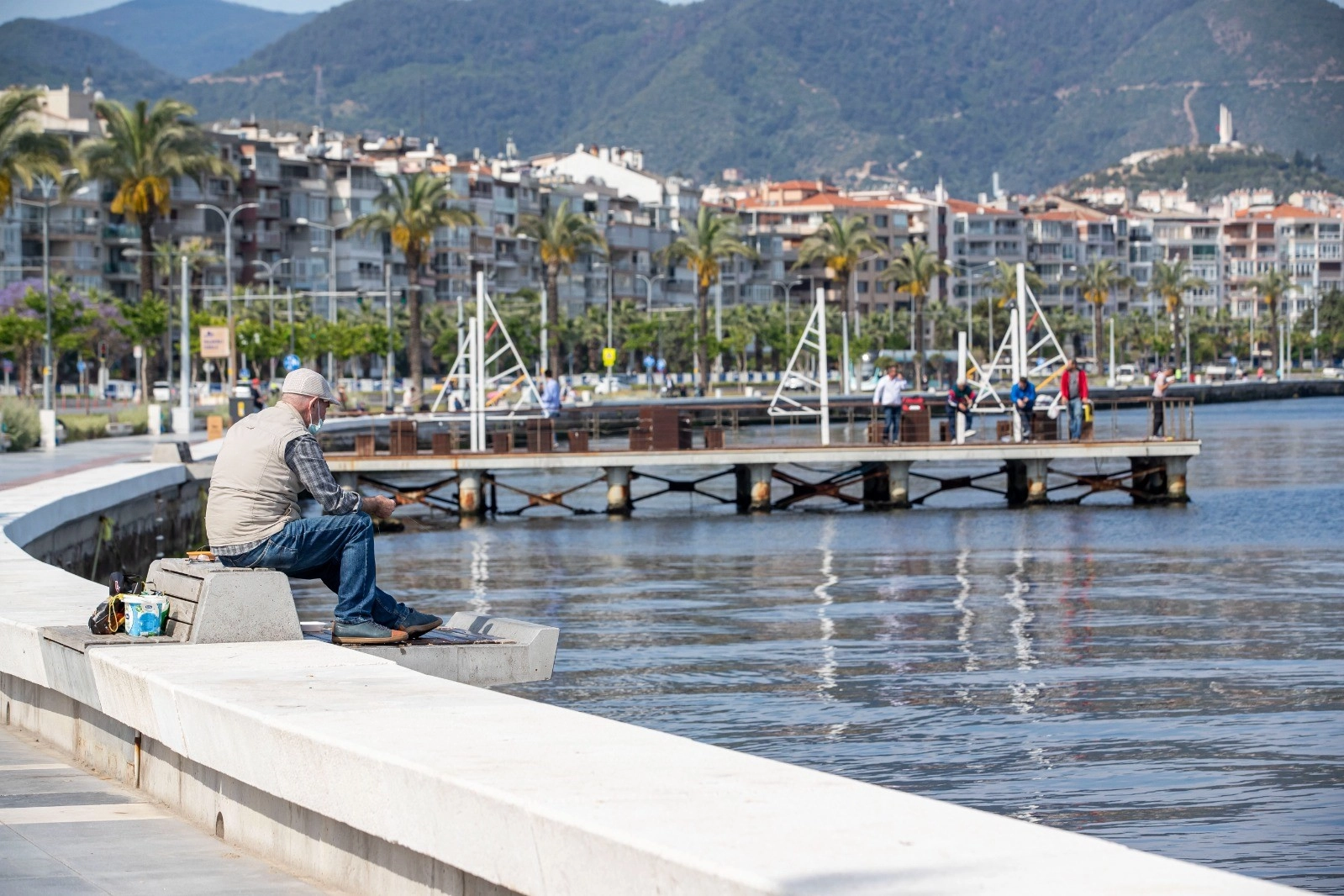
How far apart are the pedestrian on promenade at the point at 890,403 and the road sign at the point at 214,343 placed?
27.1m

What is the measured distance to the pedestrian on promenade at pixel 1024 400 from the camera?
42.0 metres

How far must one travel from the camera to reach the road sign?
6419 centimetres

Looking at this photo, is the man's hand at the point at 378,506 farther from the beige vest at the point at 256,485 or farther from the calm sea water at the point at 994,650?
the calm sea water at the point at 994,650

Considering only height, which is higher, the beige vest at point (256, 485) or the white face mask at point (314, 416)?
the white face mask at point (314, 416)

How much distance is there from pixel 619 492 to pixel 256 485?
1268 inches

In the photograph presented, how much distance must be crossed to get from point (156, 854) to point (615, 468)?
35045 mm

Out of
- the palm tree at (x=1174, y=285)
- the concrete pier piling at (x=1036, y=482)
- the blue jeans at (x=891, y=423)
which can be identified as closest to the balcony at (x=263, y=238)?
the palm tree at (x=1174, y=285)

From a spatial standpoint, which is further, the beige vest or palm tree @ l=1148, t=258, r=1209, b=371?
palm tree @ l=1148, t=258, r=1209, b=371

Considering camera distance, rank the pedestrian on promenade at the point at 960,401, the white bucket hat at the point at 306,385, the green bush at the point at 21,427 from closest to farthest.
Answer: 1. the white bucket hat at the point at 306,385
2. the green bush at the point at 21,427
3. the pedestrian on promenade at the point at 960,401

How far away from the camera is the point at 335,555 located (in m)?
9.93

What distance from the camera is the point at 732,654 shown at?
60.5 ft

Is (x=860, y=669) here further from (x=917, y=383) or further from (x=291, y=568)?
(x=917, y=383)

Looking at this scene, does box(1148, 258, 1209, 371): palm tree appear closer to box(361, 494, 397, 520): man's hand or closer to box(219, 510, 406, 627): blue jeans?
box(361, 494, 397, 520): man's hand

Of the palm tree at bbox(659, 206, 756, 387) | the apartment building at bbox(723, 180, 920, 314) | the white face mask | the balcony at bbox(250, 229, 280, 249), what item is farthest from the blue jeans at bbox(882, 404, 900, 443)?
the apartment building at bbox(723, 180, 920, 314)
